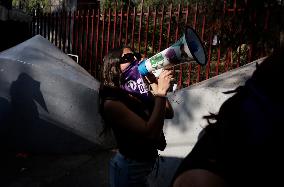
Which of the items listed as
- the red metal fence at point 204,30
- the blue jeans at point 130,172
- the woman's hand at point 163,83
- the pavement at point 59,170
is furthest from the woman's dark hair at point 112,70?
the red metal fence at point 204,30

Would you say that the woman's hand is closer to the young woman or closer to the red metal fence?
the young woman

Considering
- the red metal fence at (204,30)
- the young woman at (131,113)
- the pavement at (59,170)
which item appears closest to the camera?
the young woman at (131,113)

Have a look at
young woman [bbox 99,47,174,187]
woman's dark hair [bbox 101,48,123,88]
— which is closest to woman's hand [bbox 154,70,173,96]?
young woman [bbox 99,47,174,187]

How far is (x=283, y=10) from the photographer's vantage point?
5.39 metres

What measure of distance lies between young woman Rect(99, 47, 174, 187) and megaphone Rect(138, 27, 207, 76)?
2.8 inches

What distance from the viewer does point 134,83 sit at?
2518 mm

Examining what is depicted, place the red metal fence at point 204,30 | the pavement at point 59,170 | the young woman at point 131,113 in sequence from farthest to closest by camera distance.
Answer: the red metal fence at point 204,30 < the pavement at point 59,170 < the young woman at point 131,113

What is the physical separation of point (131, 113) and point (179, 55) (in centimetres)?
55

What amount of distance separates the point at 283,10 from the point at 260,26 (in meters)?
0.37

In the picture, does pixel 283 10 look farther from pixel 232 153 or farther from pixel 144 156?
pixel 232 153

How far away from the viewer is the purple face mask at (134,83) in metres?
2.50

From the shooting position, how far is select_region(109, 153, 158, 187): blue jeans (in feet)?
8.02

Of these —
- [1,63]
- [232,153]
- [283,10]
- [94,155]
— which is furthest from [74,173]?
[232,153]

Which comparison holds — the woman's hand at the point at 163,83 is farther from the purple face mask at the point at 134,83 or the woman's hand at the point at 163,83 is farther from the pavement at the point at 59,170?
the pavement at the point at 59,170
